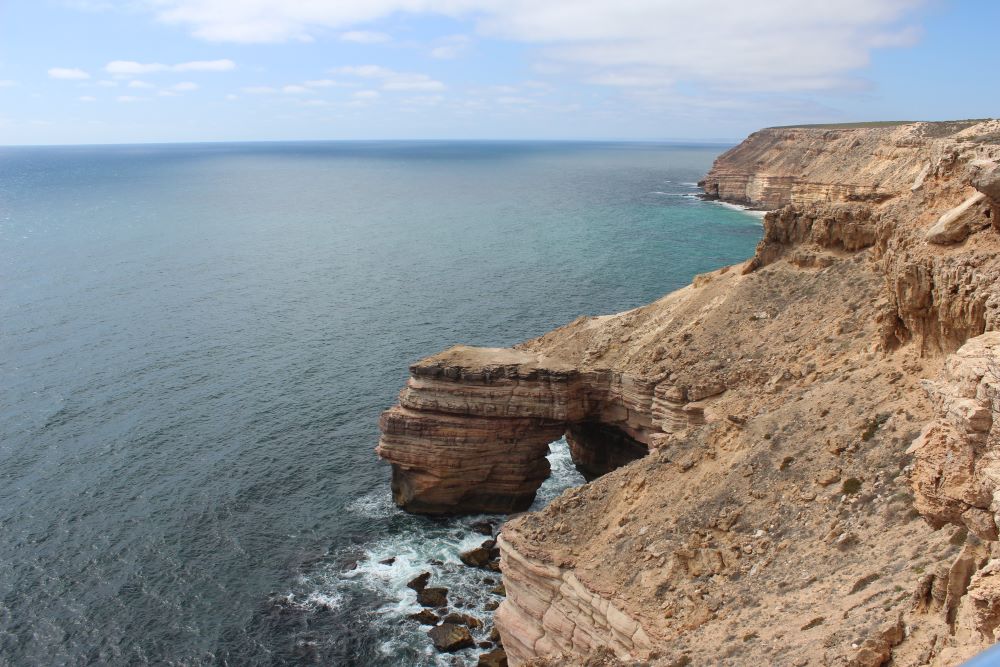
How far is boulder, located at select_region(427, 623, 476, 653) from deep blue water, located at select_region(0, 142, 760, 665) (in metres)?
1.04

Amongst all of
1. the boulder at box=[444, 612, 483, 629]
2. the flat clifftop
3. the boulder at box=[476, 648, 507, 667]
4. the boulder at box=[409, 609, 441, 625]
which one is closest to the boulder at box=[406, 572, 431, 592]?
the boulder at box=[409, 609, 441, 625]

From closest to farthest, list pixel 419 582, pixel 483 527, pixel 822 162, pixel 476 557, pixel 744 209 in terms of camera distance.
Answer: pixel 419 582 → pixel 476 557 → pixel 483 527 → pixel 822 162 → pixel 744 209

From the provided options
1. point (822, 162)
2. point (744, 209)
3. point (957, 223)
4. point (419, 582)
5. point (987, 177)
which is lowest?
point (419, 582)

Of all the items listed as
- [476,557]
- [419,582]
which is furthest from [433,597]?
[476,557]

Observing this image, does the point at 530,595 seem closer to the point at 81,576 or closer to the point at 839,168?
the point at 81,576

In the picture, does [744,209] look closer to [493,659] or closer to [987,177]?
[493,659]

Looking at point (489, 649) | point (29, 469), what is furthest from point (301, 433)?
point (489, 649)

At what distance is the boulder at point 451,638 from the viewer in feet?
116

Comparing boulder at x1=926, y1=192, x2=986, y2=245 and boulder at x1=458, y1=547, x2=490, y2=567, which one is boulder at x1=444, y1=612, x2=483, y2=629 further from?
boulder at x1=926, y1=192, x2=986, y2=245

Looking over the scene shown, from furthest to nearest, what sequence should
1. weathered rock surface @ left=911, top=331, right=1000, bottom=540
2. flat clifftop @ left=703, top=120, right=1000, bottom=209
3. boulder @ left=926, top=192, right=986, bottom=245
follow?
1. flat clifftop @ left=703, top=120, right=1000, bottom=209
2. boulder @ left=926, top=192, right=986, bottom=245
3. weathered rock surface @ left=911, top=331, right=1000, bottom=540

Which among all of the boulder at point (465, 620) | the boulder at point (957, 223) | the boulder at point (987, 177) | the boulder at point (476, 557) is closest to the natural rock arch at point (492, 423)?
the boulder at point (476, 557)

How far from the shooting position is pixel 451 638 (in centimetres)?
3578

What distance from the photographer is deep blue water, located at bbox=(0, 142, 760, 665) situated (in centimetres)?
3750

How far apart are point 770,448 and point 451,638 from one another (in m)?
17.2
